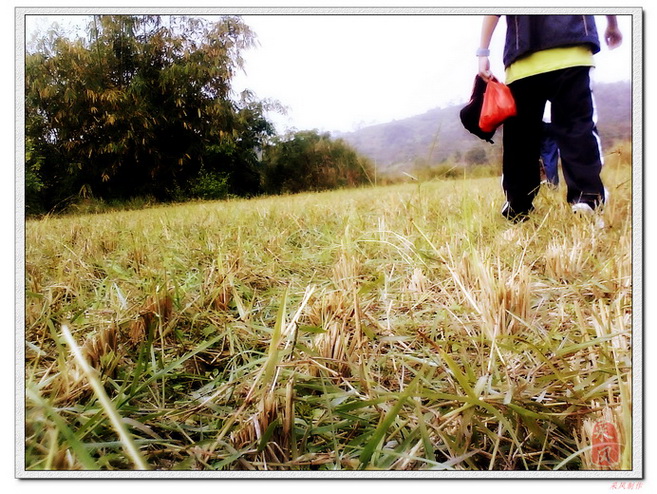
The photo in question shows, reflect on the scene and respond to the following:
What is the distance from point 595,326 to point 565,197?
37 cm

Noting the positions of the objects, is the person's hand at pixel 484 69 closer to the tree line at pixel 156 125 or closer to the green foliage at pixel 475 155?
the green foliage at pixel 475 155

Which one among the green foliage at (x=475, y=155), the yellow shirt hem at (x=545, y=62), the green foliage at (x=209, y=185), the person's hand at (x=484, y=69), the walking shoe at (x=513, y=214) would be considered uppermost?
the yellow shirt hem at (x=545, y=62)

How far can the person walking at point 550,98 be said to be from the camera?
1.05 m

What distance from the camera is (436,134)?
1054mm

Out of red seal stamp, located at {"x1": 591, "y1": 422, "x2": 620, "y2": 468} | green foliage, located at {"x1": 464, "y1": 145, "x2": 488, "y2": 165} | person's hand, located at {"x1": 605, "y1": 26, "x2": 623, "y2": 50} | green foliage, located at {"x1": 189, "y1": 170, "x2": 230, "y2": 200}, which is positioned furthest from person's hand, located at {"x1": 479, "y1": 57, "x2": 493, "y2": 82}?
red seal stamp, located at {"x1": 591, "y1": 422, "x2": 620, "y2": 468}

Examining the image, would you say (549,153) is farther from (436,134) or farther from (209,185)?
(209,185)

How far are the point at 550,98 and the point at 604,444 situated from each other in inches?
31.8

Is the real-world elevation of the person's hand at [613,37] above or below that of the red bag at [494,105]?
above

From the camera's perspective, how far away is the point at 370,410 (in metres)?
0.74

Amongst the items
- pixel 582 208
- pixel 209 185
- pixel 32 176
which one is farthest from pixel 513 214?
pixel 32 176

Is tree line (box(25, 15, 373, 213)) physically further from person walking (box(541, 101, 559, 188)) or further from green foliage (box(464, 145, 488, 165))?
person walking (box(541, 101, 559, 188))

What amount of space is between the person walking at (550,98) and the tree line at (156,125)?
374 mm

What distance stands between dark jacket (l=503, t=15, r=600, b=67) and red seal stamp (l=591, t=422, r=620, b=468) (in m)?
0.81

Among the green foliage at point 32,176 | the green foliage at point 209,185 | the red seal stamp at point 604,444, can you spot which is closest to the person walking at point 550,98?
the red seal stamp at point 604,444
